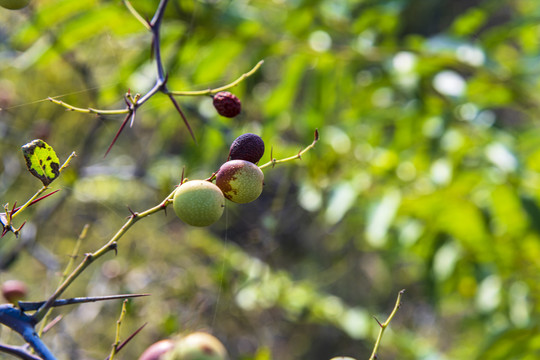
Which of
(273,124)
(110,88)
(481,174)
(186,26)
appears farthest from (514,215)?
(110,88)

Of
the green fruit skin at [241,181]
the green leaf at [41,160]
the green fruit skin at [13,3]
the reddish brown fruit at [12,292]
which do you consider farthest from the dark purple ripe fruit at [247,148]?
the reddish brown fruit at [12,292]

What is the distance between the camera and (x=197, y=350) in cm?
45

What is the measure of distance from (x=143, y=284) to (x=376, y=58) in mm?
1441

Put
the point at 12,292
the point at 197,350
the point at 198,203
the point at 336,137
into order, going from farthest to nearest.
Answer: the point at 336,137 → the point at 12,292 → the point at 198,203 → the point at 197,350

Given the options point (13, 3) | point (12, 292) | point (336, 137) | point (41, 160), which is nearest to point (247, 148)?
point (41, 160)

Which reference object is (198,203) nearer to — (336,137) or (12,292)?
(12,292)

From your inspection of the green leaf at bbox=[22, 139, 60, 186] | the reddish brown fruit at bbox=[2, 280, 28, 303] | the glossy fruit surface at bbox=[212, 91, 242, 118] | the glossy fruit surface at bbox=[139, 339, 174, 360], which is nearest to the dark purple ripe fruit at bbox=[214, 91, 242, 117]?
the glossy fruit surface at bbox=[212, 91, 242, 118]

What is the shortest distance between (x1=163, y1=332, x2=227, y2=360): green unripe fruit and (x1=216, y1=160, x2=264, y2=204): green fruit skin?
163mm

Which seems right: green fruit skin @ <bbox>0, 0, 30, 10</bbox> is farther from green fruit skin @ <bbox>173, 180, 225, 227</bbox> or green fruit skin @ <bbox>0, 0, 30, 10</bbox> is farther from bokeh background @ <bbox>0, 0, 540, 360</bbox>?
bokeh background @ <bbox>0, 0, 540, 360</bbox>

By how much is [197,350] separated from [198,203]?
0.52 feet

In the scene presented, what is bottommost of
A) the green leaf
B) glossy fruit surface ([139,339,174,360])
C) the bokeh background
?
the bokeh background

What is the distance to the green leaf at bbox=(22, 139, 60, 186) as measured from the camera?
55 centimetres

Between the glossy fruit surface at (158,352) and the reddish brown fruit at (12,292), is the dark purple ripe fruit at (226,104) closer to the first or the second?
the glossy fruit surface at (158,352)

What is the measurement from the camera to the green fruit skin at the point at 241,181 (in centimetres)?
57
